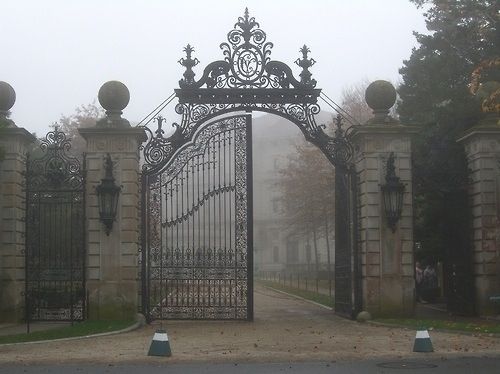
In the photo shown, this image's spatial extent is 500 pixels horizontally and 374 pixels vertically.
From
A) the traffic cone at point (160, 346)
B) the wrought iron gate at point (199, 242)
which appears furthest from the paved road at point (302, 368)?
the wrought iron gate at point (199, 242)

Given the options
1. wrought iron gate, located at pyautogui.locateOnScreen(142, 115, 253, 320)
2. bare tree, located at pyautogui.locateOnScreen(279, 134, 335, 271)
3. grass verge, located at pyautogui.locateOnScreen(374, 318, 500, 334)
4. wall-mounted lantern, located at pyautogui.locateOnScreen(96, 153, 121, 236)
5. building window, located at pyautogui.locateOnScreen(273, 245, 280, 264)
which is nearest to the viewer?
grass verge, located at pyautogui.locateOnScreen(374, 318, 500, 334)

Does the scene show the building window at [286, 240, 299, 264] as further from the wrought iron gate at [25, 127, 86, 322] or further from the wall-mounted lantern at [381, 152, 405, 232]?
the wrought iron gate at [25, 127, 86, 322]

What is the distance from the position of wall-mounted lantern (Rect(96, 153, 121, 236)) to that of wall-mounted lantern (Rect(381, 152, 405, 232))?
6.18 meters

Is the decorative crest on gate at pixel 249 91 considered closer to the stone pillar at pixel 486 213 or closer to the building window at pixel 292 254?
the stone pillar at pixel 486 213

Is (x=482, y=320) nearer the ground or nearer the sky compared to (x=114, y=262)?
nearer the ground

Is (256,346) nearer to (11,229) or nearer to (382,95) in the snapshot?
(11,229)

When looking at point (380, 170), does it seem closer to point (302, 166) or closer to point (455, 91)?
point (455, 91)

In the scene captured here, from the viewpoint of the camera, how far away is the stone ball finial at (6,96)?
63.1 feet

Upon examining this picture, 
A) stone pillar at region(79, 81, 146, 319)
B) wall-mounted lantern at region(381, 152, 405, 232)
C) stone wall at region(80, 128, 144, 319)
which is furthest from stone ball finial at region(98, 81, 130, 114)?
wall-mounted lantern at region(381, 152, 405, 232)

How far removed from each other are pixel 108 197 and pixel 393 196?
652 centimetres

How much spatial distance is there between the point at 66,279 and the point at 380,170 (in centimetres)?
770

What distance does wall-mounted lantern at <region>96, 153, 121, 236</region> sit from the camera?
1822 cm

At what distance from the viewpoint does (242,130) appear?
64.7 feet

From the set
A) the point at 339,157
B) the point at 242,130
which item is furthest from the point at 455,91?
the point at 242,130
